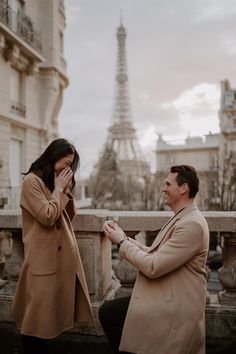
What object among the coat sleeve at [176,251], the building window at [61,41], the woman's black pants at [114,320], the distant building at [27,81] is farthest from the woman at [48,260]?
the building window at [61,41]

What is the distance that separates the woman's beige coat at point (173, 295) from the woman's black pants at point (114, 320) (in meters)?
0.24

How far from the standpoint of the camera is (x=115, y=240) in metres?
2.16

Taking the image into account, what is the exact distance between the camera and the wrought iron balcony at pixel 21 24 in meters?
13.9

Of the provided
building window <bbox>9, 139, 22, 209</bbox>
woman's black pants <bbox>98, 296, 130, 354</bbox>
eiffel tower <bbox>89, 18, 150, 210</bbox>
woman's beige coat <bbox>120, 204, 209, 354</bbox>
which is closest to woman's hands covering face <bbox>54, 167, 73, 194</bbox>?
woman's beige coat <bbox>120, 204, 209, 354</bbox>

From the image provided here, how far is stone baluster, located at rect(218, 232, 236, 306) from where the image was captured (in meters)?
2.89

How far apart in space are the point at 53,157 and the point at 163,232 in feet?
3.05

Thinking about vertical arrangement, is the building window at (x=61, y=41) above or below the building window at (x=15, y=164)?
above

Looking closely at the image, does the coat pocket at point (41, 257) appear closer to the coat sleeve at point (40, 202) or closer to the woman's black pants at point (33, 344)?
the coat sleeve at point (40, 202)

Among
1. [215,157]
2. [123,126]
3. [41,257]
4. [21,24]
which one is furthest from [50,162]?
[123,126]

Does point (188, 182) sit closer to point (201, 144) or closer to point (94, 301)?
point (94, 301)

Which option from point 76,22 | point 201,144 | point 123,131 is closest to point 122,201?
point 76,22

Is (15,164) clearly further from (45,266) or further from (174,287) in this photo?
(174,287)

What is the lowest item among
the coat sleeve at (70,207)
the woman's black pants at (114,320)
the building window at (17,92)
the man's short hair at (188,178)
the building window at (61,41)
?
the woman's black pants at (114,320)

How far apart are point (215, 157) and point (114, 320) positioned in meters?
34.8
